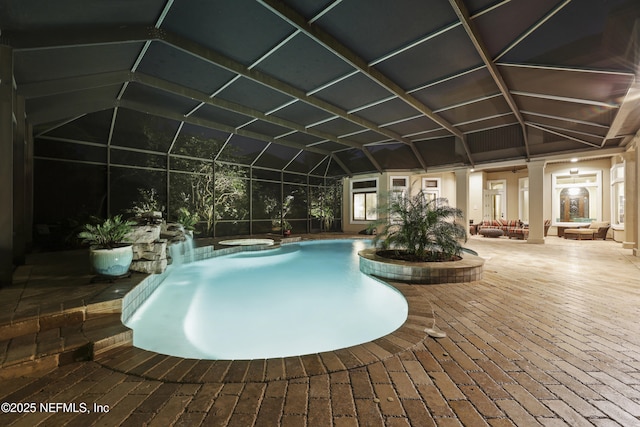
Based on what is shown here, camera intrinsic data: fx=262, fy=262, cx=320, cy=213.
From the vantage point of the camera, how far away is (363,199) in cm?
1320

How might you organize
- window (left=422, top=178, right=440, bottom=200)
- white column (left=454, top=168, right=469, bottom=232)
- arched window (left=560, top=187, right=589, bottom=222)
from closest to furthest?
white column (left=454, top=168, right=469, bottom=232)
arched window (left=560, top=187, right=589, bottom=222)
window (left=422, top=178, right=440, bottom=200)

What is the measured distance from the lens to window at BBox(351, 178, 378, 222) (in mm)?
12867

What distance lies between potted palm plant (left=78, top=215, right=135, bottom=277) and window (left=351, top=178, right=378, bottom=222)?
414 inches

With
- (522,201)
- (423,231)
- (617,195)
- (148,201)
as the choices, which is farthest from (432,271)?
(522,201)

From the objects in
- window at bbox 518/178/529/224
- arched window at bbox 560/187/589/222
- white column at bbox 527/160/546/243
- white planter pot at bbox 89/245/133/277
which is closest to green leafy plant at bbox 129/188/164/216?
white planter pot at bbox 89/245/133/277

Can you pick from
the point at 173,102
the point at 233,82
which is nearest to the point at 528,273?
the point at 233,82

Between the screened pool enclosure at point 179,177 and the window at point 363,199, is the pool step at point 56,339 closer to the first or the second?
the screened pool enclosure at point 179,177

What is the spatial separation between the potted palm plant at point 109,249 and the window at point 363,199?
10.5m

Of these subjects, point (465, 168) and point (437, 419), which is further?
point (465, 168)

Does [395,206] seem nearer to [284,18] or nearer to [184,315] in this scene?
[284,18]

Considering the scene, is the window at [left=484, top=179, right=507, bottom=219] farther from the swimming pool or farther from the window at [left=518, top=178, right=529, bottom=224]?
the swimming pool

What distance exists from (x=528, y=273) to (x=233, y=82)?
691 cm

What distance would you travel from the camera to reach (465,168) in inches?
406

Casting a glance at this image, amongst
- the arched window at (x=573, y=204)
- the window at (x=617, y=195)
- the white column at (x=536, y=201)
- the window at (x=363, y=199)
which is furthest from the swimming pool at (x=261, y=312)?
the arched window at (x=573, y=204)
